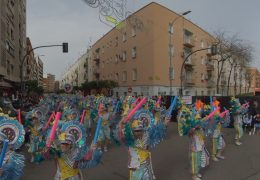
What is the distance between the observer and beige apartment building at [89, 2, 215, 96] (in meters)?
37.6

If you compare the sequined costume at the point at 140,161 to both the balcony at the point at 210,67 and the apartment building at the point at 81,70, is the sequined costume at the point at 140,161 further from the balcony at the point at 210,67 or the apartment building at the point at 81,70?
the apartment building at the point at 81,70

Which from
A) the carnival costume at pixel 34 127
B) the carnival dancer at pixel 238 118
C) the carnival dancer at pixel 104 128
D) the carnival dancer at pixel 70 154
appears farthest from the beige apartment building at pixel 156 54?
the carnival dancer at pixel 70 154

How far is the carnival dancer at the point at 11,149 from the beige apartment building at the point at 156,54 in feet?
82.6

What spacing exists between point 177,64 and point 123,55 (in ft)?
23.9

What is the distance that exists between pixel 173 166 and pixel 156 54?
29.0 metres

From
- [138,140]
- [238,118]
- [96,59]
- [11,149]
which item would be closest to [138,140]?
[138,140]

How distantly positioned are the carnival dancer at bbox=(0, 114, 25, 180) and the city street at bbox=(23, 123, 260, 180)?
3.61m

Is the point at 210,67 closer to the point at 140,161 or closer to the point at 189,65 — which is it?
the point at 189,65

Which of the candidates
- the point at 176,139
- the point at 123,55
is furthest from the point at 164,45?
the point at 176,139

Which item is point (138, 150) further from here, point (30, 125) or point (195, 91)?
point (195, 91)

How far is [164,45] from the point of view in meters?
38.9

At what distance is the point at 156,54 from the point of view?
3747cm

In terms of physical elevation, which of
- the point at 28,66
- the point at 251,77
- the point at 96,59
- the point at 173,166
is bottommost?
the point at 173,166

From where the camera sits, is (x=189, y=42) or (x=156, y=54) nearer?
(x=156, y=54)
